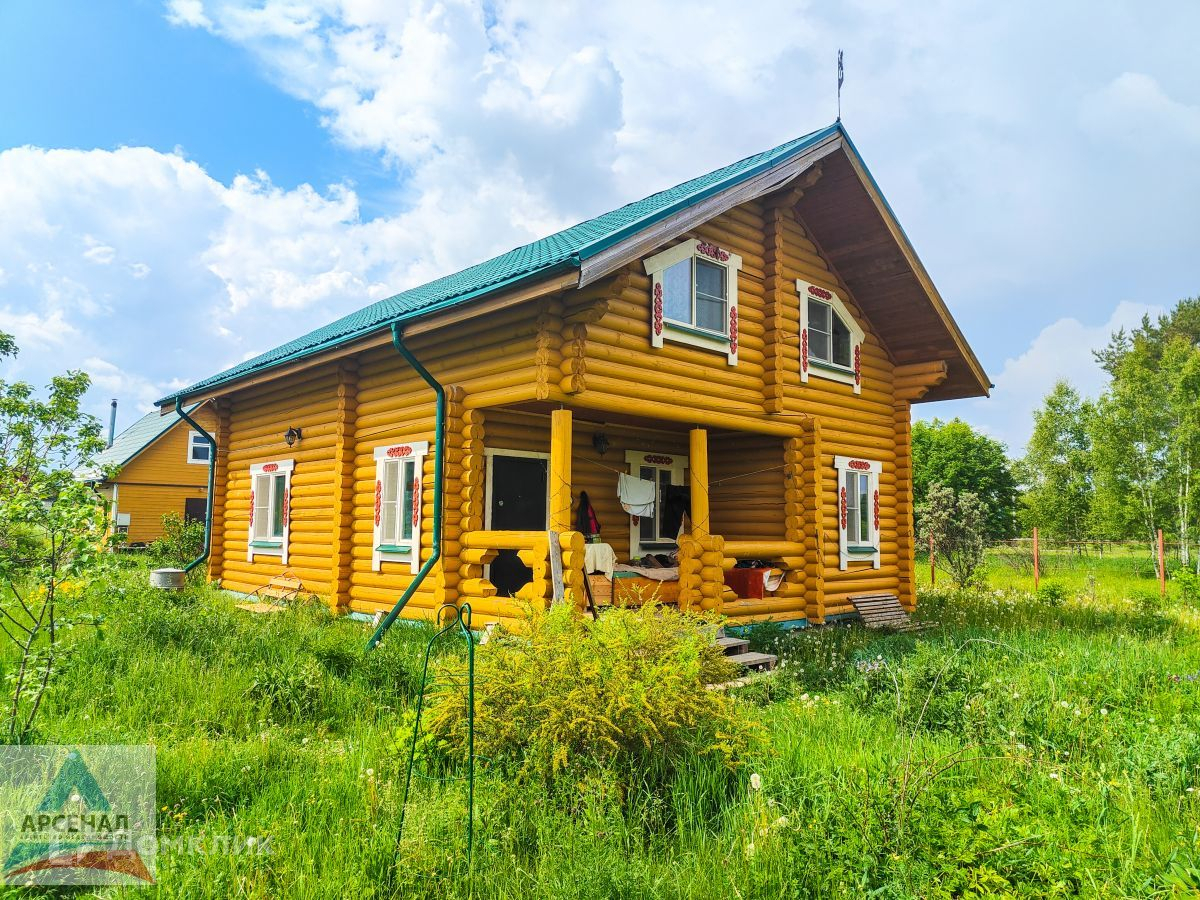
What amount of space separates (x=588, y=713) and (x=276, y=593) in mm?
10187

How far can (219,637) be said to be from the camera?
317 inches

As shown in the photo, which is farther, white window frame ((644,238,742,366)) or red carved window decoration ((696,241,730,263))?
red carved window decoration ((696,241,730,263))

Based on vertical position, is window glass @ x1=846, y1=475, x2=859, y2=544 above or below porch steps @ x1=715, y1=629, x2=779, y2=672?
above

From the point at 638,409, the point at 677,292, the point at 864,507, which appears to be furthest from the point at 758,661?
the point at 864,507

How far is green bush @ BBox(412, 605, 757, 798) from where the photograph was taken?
4129 mm

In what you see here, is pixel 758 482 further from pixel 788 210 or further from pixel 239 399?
pixel 239 399

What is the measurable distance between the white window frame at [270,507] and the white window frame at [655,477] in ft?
19.4

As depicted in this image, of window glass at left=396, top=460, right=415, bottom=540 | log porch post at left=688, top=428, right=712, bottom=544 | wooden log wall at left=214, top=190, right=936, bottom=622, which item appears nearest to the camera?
wooden log wall at left=214, top=190, right=936, bottom=622

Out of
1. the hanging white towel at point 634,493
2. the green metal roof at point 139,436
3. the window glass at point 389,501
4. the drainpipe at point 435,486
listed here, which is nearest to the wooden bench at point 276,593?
the window glass at point 389,501

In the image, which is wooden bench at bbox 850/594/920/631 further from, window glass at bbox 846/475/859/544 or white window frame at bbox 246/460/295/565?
white window frame at bbox 246/460/295/565

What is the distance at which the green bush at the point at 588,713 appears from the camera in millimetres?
4129

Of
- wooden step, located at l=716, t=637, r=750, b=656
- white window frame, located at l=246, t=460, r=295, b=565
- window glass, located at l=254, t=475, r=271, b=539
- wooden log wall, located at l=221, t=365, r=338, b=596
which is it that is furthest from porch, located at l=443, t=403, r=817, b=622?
window glass, located at l=254, t=475, r=271, b=539

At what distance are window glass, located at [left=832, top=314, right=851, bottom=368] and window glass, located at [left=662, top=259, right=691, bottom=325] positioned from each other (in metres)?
3.99

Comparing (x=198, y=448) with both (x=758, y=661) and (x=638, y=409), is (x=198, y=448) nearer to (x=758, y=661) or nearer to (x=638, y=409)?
(x=638, y=409)
